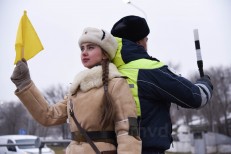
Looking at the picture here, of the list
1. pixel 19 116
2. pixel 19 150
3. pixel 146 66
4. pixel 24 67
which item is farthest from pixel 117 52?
pixel 19 116

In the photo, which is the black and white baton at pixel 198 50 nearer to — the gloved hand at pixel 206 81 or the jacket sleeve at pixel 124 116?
the gloved hand at pixel 206 81

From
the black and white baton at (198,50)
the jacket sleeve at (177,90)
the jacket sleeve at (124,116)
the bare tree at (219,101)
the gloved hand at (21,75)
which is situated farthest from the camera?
the bare tree at (219,101)

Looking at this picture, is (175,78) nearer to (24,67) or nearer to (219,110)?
(24,67)

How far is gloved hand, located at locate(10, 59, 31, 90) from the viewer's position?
2492 mm

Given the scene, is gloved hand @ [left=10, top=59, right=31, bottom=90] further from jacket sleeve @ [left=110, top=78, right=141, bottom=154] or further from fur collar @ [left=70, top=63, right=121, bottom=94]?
jacket sleeve @ [left=110, top=78, right=141, bottom=154]

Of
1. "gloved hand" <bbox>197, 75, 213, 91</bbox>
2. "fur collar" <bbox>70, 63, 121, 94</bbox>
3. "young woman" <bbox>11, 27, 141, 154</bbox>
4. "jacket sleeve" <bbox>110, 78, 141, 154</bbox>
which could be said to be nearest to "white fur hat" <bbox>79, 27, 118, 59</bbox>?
"young woman" <bbox>11, 27, 141, 154</bbox>

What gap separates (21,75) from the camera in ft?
8.23

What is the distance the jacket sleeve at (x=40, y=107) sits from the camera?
8.33ft

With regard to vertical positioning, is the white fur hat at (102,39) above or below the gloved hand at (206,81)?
above

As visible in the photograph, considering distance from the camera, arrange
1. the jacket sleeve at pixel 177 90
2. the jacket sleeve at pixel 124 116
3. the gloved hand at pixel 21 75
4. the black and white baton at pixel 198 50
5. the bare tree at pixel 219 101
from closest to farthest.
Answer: the jacket sleeve at pixel 124 116
the jacket sleeve at pixel 177 90
the gloved hand at pixel 21 75
the black and white baton at pixel 198 50
the bare tree at pixel 219 101

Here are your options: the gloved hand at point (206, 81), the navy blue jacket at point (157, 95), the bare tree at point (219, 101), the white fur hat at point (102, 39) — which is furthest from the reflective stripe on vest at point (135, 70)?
the bare tree at point (219, 101)

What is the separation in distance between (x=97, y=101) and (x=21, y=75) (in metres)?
0.63

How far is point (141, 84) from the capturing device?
2.36 metres

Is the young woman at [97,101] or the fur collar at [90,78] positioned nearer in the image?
the young woman at [97,101]
